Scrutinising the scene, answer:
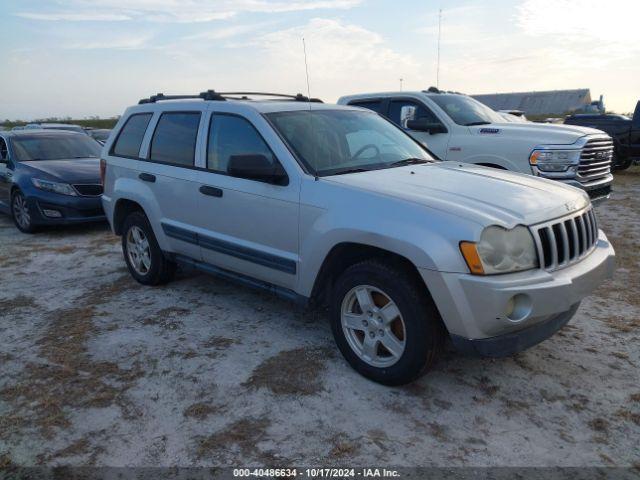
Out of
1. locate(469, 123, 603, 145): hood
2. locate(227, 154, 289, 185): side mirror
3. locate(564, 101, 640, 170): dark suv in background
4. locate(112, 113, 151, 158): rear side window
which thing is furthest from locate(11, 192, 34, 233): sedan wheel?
locate(564, 101, 640, 170): dark suv in background

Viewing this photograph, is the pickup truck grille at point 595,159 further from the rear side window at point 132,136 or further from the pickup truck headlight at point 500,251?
the rear side window at point 132,136

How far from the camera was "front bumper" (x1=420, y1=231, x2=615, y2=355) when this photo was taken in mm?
2840

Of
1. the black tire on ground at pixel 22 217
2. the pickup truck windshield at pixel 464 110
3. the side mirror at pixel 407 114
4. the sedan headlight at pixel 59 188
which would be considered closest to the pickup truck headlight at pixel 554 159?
the pickup truck windshield at pixel 464 110

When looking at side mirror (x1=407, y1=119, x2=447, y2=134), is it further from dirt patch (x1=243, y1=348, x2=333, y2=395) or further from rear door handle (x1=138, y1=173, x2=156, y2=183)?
dirt patch (x1=243, y1=348, x2=333, y2=395)

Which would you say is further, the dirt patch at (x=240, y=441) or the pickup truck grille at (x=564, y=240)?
the pickup truck grille at (x=564, y=240)

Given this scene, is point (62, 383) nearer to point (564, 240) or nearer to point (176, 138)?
point (176, 138)

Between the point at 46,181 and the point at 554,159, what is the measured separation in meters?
7.36

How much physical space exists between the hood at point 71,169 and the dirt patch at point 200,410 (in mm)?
6010

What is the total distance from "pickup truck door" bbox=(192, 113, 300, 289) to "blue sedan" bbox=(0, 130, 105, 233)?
4.44 metres

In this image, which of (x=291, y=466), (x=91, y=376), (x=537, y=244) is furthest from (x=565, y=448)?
(x=91, y=376)

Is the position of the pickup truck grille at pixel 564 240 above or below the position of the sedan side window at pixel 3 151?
below

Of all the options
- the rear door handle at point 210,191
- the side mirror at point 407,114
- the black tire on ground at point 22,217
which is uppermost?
the side mirror at point 407,114

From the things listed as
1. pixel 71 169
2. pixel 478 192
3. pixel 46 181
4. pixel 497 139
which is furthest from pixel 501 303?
pixel 71 169

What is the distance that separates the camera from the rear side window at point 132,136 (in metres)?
5.28
